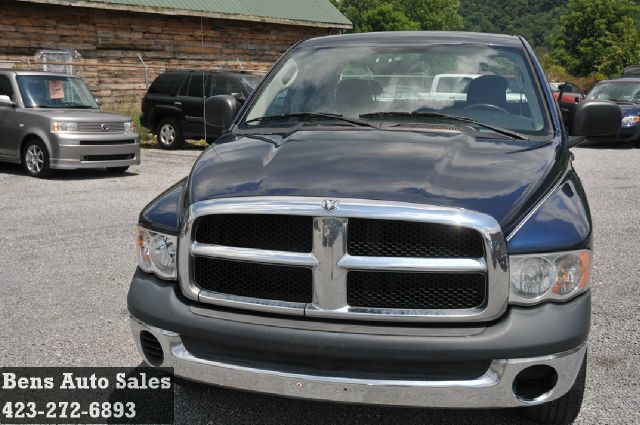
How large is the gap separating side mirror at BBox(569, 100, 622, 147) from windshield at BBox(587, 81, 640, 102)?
16333 millimetres

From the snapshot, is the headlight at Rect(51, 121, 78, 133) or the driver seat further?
the headlight at Rect(51, 121, 78, 133)

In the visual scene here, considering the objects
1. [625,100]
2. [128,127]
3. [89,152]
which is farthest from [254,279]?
[625,100]

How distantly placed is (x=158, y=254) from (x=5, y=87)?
11120mm

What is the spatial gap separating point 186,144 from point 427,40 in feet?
47.6

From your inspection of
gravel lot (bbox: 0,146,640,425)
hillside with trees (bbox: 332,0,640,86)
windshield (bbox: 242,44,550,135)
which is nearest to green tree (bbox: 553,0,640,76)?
hillside with trees (bbox: 332,0,640,86)

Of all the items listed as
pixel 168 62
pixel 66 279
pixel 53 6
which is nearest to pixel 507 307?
pixel 66 279

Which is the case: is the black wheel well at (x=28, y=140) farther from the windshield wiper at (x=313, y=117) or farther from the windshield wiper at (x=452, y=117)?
the windshield wiper at (x=452, y=117)

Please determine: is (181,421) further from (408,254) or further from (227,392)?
(408,254)

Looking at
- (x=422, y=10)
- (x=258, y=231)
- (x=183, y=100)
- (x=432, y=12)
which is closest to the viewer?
(x=258, y=231)

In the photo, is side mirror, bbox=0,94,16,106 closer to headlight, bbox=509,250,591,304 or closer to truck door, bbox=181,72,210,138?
truck door, bbox=181,72,210,138

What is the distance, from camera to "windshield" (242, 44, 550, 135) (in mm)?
4297

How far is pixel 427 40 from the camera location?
16.3 ft

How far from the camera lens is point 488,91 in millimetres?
4430

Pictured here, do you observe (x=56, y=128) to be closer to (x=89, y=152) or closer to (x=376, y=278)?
(x=89, y=152)
